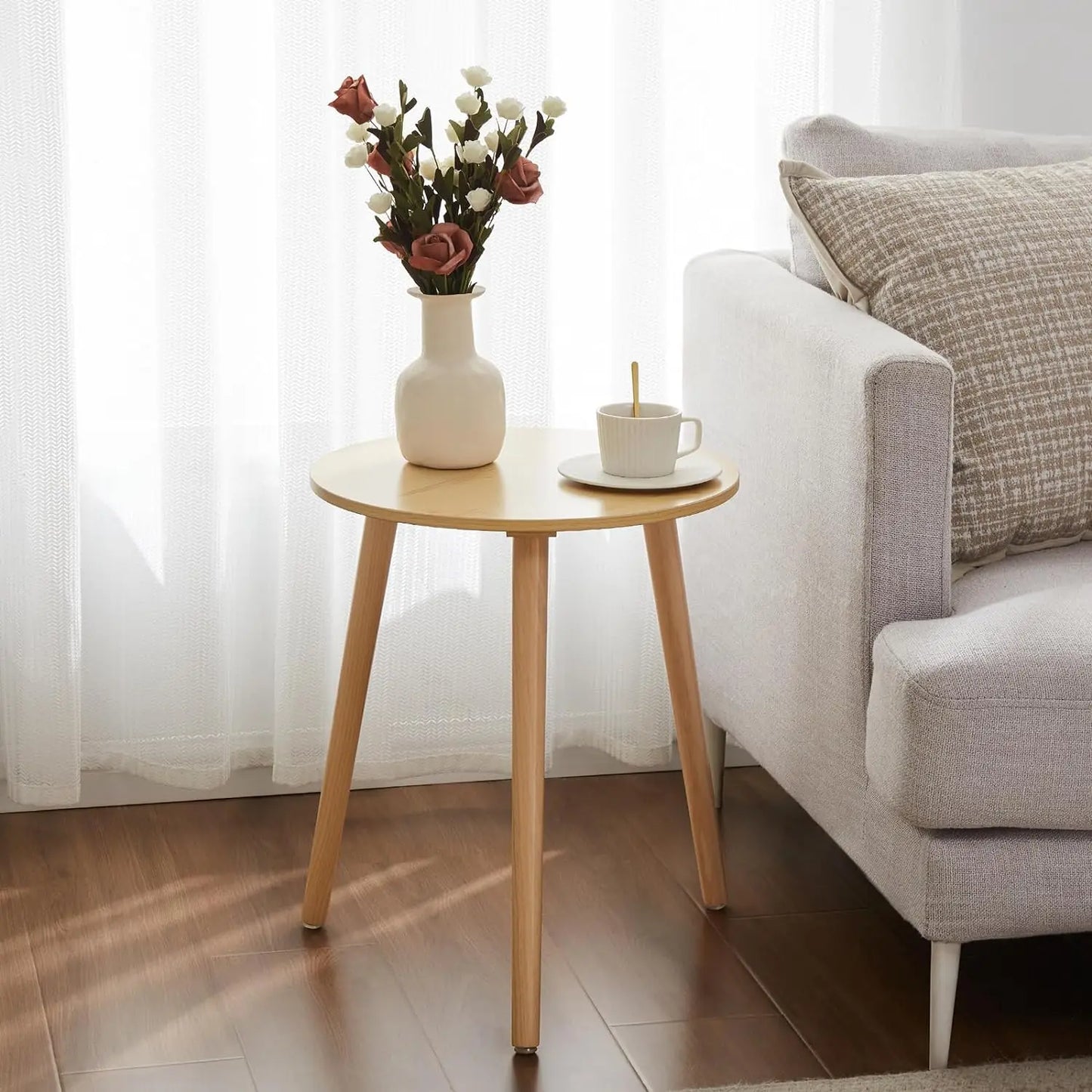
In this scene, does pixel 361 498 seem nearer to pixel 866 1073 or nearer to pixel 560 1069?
pixel 560 1069

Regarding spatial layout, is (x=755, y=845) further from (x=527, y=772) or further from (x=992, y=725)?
(x=992, y=725)

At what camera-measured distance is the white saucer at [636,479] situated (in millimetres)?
1676

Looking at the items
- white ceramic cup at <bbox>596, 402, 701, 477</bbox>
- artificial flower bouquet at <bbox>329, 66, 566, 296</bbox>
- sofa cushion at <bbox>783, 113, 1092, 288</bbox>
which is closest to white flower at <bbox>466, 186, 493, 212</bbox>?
artificial flower bouquet at <bbox>329, 66, 566, 296</bbox>

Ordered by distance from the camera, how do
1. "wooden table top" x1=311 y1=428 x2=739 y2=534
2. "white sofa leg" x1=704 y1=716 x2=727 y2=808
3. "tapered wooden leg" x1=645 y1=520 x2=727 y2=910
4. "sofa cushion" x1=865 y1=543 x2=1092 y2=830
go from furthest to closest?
"white sofa leg" x1=704 y1=716 x2=727 y2=808 → "tapered wooden leg" x1=645 y1=520 x2=727 y2=910 → "wooden table top" x1=311 y1=428 x2=739 y2=534 → "sofa cushion" x1=865 y1=543 x2=1092 y2=830

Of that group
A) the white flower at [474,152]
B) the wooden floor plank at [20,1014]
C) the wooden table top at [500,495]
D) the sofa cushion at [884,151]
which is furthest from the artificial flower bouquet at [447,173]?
the wooden floor plank at [20,1014]

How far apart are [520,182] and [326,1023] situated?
0.90 metres

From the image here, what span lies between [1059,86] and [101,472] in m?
1.52

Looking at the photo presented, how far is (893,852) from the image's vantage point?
1.60 meters

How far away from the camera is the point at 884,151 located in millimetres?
2043

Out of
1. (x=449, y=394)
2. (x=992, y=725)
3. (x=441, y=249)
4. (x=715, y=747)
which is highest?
(x=441, y=249)

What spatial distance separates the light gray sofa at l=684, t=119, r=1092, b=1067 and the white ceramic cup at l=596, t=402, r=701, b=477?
0.16 metres

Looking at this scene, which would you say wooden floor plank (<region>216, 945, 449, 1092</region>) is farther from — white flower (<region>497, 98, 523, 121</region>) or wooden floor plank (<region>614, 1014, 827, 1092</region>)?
white flower (<region>497, 98, 523, 121</region>)

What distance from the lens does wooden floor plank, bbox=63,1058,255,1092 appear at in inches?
62.5

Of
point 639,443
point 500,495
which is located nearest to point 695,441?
point 639,443
